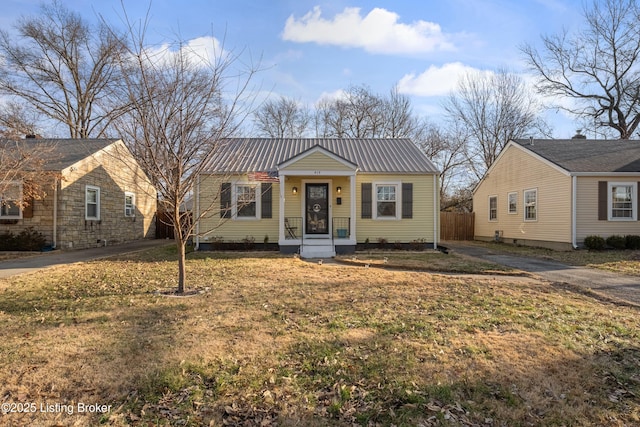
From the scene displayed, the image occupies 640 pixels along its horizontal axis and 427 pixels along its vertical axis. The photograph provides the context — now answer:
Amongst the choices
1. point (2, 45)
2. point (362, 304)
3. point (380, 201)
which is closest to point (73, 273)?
point (362, 304)

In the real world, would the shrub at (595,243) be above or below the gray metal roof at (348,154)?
below

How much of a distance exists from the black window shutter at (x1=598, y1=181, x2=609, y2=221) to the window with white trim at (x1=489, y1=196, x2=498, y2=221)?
5574mm

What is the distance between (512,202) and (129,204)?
61.4ft

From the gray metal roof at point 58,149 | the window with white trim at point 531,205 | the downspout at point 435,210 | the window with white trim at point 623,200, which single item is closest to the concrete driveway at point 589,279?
the downspout at point 435,210

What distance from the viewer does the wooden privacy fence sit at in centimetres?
2139

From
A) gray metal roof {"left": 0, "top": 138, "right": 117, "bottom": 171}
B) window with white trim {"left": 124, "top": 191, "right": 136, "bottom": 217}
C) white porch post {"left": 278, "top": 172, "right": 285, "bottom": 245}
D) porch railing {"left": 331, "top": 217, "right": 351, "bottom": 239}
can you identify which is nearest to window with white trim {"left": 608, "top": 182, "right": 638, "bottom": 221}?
porch railing {"left": 331, "top": 217, "right": 351, "bottom": 239}

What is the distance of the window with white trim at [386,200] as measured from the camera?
45.5ft

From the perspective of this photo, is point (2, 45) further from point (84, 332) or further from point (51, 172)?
point (84, 332)

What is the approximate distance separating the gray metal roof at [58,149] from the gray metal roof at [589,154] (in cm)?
1684

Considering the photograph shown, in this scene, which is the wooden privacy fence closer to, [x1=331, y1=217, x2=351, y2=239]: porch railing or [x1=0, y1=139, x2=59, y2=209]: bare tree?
[x1=331, y1=217, x2=351, y2=239]: porch railing

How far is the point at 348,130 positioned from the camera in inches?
1262

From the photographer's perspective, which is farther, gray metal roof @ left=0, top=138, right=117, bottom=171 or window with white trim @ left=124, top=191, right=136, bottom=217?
window with white trim @ left=124, top=191, right=136, bottom=217

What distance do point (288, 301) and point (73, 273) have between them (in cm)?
569

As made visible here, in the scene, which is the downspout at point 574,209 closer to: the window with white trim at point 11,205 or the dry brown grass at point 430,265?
the dry brown grass at point 430,265
